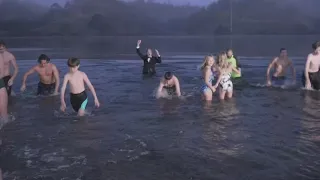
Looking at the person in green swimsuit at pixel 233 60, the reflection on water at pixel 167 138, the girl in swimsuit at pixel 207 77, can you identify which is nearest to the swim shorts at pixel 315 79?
the reflection on water at pixel 167 138

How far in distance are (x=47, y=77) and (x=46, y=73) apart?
0.16m

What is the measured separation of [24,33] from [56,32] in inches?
350

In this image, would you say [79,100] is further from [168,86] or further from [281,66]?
[281,66]

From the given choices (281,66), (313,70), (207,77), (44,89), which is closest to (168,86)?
(207,77)

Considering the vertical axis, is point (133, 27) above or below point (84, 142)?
above

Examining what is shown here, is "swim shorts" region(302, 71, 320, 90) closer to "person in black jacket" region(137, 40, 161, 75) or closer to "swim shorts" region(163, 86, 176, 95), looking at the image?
"swim shorts" region(163, 86, 176, 95)

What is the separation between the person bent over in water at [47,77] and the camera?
1249 centimetres

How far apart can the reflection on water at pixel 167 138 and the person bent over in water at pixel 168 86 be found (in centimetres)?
43

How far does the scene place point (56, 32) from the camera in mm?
103812

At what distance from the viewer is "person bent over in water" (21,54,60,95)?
41.0 feet

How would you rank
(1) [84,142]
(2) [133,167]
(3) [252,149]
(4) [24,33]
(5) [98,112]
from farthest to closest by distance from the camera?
(4) [24,33] < (5) [98,112] < (1) [84,142] < (3) [252,149] < (2) [133,167]

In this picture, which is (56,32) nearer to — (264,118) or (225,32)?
(225,32)

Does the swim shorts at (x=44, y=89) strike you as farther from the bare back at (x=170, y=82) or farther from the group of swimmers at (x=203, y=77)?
the bare back at (x=170, y=82)

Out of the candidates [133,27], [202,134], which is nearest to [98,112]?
[202,134]
